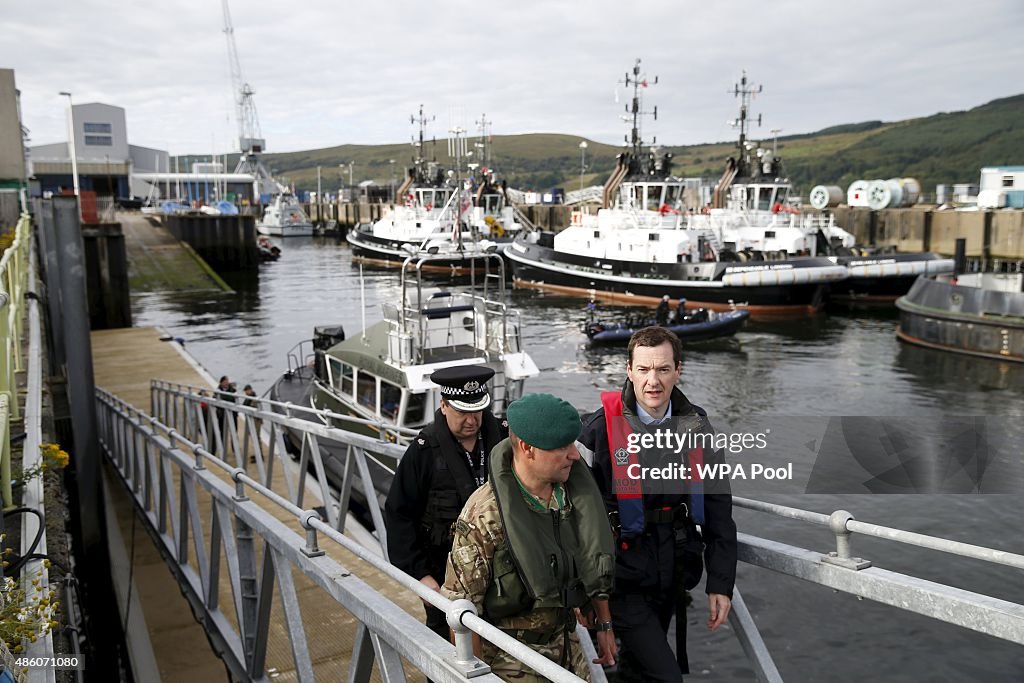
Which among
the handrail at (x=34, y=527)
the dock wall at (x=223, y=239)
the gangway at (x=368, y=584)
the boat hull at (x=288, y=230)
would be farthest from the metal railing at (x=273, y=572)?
the boat hull at (x=288, y=230)

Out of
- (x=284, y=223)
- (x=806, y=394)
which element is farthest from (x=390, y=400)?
(x=284, y=223)

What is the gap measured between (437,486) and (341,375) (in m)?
11.0

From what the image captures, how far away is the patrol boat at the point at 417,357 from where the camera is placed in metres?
12.6

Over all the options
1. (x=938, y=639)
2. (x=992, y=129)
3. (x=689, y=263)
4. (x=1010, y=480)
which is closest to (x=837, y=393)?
(x=1010, y=480)

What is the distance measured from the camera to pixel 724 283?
37812 mm

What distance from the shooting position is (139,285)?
47.6 metres

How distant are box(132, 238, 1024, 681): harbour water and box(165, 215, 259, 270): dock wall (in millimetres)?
3753

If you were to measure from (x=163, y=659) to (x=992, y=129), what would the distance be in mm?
182421

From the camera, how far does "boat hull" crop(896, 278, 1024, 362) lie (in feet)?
87.0

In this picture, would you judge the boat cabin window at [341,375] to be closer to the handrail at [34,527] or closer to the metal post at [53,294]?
the metal post at [53,294]

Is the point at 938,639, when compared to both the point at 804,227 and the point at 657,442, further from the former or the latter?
the point at 804,227

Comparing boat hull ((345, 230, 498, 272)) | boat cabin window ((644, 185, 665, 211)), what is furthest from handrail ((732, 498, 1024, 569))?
boat hull ((345, 230, 498, 272))

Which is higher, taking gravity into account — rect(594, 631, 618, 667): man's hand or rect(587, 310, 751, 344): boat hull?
rect(594, 631, 618, 667): man's hand

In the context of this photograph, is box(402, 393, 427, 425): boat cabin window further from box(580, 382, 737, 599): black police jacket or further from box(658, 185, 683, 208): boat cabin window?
box(658, 185, 683, 208): boat cabin window
